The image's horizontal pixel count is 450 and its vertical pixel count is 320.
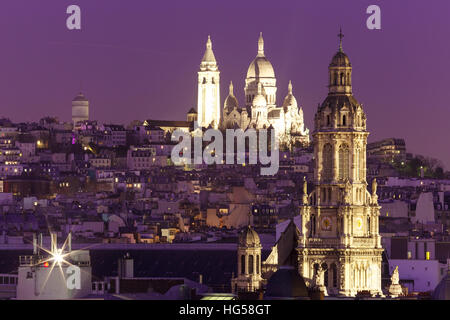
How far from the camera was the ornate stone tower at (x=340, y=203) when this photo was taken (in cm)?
5338

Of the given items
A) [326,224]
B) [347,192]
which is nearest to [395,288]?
[326,224]

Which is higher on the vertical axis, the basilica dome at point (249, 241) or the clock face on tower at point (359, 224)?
the clock face on tower at point (359, 224)

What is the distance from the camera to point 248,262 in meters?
55.2

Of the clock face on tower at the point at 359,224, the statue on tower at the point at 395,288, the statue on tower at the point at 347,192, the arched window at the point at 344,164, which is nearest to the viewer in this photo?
the statue on tower at the point at 395,288

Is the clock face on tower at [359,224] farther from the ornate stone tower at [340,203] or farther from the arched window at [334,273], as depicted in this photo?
the arched window at [334,273]

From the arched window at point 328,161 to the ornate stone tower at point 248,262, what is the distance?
2.74m

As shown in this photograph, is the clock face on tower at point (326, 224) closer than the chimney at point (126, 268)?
Yes

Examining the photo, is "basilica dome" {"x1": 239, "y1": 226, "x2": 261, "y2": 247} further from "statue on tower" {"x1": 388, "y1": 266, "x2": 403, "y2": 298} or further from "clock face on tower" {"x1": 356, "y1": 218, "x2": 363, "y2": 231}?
"statue on tower" {"x1": 388, "y1": 266, "x2": 403, "y2": 298}

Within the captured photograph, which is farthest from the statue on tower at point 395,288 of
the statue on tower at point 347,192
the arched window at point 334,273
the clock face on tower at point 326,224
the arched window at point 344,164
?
the arched window at point 344,164

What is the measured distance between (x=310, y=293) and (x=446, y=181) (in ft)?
305

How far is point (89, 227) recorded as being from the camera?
339ft
